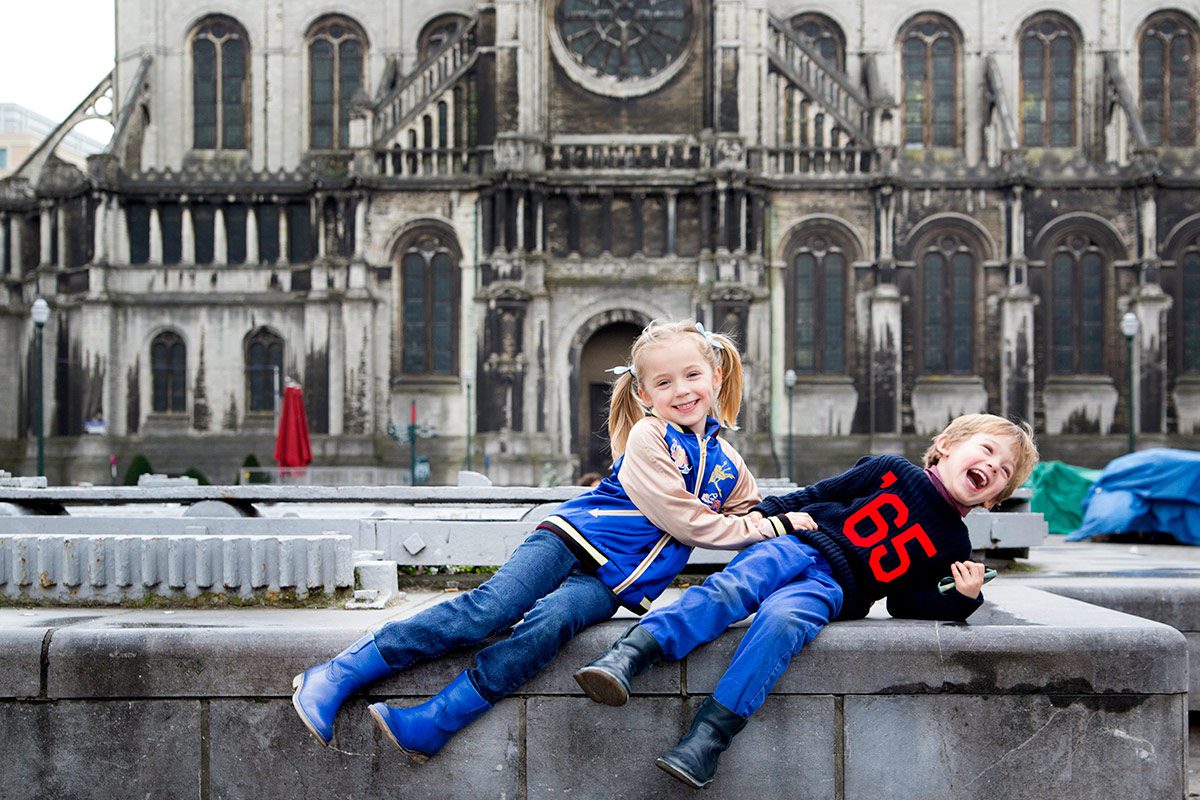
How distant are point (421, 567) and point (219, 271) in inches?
1155

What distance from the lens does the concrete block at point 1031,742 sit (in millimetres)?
5012

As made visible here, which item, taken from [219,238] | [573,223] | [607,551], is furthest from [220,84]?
[607,551]

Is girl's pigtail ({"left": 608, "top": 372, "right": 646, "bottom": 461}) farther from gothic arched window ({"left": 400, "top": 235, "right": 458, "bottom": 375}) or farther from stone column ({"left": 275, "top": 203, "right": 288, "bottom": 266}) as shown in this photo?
stone column ({"left": 275, "top": 203, "right": 288, "bottom": 266})

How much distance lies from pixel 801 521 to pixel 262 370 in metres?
31.8

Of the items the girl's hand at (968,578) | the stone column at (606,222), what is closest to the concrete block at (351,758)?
the girl's hand at (968,578)

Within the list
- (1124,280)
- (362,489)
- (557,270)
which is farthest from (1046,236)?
(362,489)

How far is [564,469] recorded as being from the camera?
32875 mm

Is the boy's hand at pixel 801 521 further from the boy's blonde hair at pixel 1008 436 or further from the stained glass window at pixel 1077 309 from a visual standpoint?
the stained glass window at pixel 1077 309

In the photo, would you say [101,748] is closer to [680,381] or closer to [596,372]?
[680,381]

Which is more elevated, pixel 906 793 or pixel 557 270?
pixel 557 270

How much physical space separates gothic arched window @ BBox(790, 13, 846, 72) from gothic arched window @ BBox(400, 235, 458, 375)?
1342 cm

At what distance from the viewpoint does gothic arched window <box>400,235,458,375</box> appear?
34.8 metres

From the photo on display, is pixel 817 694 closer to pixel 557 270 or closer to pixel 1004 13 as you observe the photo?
pixel 557 270

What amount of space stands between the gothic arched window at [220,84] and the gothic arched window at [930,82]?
19826 mm
